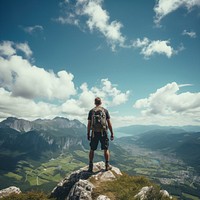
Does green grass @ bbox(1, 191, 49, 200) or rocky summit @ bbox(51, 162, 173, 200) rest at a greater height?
rocky summit @ bbox(51, 162, 173, 200)

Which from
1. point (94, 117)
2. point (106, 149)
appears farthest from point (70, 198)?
point (94, 117)

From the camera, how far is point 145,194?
10.4 meters

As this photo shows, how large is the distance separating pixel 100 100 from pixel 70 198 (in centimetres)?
735

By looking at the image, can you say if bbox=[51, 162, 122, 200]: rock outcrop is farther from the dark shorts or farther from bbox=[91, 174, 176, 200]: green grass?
the dark shorts

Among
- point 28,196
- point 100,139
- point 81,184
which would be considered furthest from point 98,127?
point 28,196

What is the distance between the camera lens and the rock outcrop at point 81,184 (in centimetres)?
1179

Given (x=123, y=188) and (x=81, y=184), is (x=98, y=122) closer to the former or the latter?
(x=81, y=184)

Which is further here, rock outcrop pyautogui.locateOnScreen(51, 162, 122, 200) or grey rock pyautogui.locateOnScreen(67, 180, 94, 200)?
rock outcrop pyautogui.locateOnScreen(51, 162, 122, 200)

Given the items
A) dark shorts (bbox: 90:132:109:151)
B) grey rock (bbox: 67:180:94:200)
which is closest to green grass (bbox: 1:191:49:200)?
grey rock (bbox: 67:180:94:200)

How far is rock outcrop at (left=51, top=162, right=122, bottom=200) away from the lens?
11.8 m

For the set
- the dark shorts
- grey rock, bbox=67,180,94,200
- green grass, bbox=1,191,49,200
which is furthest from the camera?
the dark shorts

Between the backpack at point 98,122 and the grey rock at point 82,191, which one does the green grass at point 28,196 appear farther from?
the backpack at point 98,122

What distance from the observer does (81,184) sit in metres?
12.2

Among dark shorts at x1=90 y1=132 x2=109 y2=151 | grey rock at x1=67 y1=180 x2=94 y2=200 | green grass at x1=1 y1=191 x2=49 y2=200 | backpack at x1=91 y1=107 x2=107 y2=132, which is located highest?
backpack at x1=91 y1=107 x2=107 y2=132
